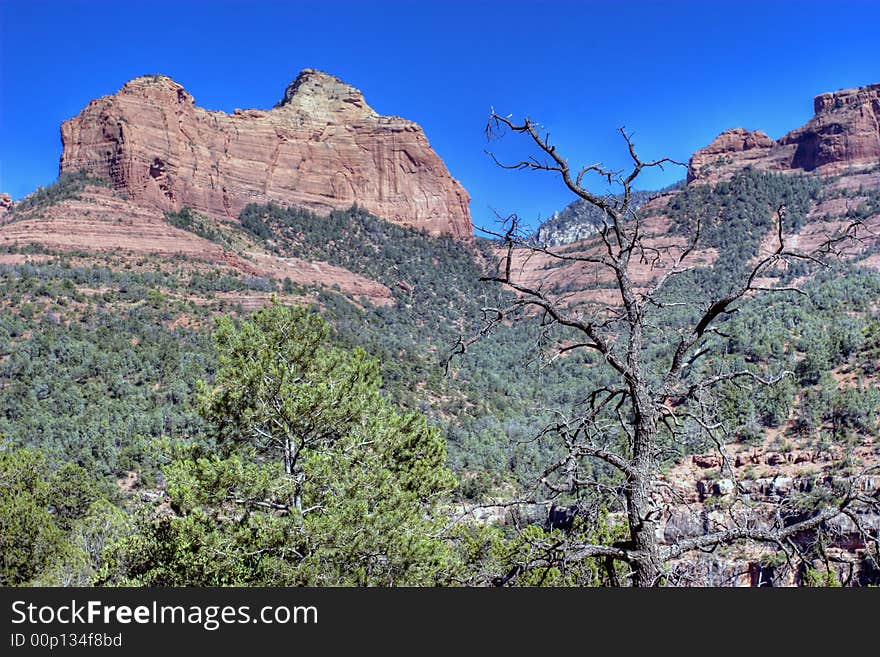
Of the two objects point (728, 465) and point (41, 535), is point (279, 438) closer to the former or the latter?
point (728, 465)

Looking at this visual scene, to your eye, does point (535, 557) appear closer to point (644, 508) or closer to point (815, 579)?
point (644, 508)

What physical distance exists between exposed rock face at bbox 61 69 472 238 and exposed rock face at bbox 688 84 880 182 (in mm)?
47530

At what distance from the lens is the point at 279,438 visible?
31.9ft

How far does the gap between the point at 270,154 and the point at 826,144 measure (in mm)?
86614

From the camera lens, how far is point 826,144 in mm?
99250

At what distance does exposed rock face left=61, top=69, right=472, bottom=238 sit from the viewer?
8075 cm

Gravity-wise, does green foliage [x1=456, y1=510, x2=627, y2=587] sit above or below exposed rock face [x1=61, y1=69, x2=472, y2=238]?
below

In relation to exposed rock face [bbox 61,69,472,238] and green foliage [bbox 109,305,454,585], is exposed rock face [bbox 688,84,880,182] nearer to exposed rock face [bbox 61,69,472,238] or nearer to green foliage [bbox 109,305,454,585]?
exposed rock face [bbox 61,69,472,238]

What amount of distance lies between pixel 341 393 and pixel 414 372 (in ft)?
130

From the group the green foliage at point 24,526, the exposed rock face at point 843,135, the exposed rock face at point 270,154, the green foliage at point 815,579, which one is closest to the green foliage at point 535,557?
the green foliage at point 815,579

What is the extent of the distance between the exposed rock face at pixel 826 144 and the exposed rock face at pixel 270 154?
47530 mm

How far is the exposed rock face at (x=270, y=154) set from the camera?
80.8 meters

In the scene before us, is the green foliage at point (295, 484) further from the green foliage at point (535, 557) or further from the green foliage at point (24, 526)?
the green foliage at point (24, 526)

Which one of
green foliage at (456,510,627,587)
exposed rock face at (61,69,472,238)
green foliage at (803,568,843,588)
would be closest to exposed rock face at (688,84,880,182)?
exposed rock face at (61,69,472,238)
